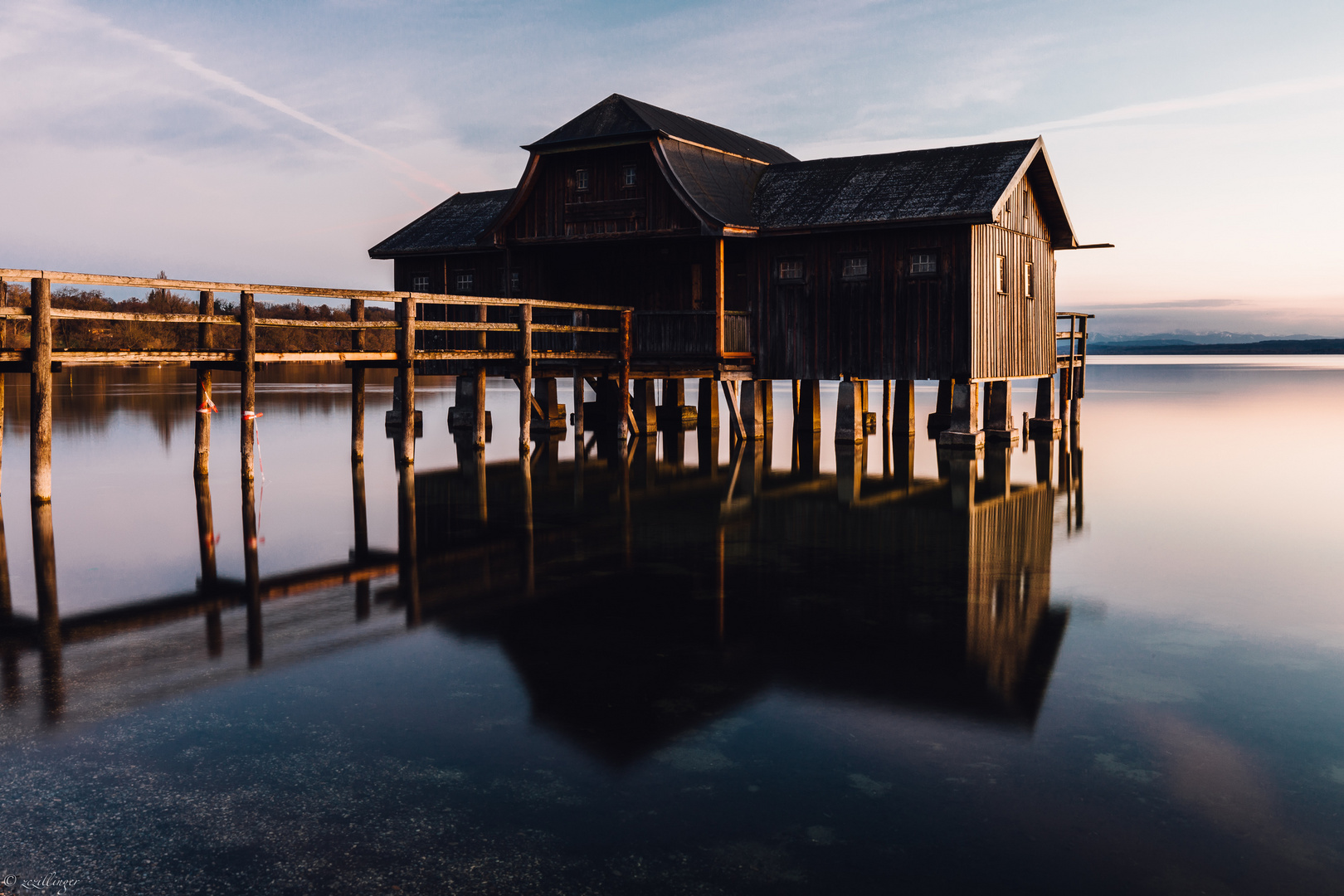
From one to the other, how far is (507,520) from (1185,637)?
26.8 ft

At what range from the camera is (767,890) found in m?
4.16

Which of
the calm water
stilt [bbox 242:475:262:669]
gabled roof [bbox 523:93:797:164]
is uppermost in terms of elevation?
gabled roof [bbox 523:93:797:164]

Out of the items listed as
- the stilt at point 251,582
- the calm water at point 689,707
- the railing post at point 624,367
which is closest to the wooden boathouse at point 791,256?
the railing post at point 624,367

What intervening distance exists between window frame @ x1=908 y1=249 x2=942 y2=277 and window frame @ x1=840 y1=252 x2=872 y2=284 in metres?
0.91

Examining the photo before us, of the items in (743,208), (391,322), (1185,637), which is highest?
(743,208)

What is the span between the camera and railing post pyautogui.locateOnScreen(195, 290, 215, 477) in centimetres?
1648

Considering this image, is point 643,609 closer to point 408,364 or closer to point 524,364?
point 408,364

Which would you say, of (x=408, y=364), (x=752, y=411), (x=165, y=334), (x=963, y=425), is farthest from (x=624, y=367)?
(x=165, y=334)

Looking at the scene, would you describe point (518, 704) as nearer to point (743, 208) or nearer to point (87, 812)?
point (87, 812)

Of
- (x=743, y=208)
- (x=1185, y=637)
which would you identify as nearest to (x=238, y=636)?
(x=1185, y=637)

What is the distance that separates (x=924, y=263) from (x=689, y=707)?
18.0m

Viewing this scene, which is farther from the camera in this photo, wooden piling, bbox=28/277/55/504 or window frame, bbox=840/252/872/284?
window frame, bbox=840/252/872/284

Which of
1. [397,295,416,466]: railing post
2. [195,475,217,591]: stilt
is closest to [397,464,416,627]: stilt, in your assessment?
[397,295,416,466]: railing post

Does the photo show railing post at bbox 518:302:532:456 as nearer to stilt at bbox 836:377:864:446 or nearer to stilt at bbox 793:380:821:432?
stilt at bbox 836:377:864:446
